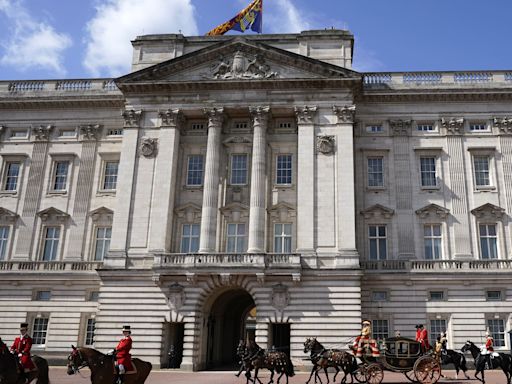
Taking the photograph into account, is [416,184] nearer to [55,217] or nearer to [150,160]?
[150,160]

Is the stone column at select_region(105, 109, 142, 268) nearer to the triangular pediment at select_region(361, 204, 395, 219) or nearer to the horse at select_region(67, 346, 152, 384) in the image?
the triangular pediment at select_region(361, 204, 395, 219)

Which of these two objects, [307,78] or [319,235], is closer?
[319,235]

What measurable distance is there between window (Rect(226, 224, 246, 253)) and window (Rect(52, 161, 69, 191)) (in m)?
13.5

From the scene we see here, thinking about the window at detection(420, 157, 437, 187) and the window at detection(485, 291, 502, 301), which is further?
the window at detection(420, 157, 437, 187)

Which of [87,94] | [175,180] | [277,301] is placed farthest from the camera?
[87,94]

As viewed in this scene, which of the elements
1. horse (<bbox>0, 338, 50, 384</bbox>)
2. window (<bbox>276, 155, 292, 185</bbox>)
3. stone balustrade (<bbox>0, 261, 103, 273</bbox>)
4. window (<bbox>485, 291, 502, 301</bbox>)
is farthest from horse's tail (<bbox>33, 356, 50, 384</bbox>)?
window (<bbox>485, 291, 502, 301</bbox>)

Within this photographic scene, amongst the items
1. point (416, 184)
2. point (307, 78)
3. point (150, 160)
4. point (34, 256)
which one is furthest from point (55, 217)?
point (416, 184)

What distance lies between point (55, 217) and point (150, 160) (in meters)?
8.55

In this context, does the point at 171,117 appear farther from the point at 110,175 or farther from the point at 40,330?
the point at 40,330

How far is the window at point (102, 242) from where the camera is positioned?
37.1 metres

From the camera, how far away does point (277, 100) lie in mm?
36750

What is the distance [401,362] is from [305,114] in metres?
20.0

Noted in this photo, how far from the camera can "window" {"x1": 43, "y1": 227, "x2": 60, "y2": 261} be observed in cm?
3762

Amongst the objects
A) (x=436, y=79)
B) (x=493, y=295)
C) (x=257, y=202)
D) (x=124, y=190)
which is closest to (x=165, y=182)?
(x=124, y=190)
